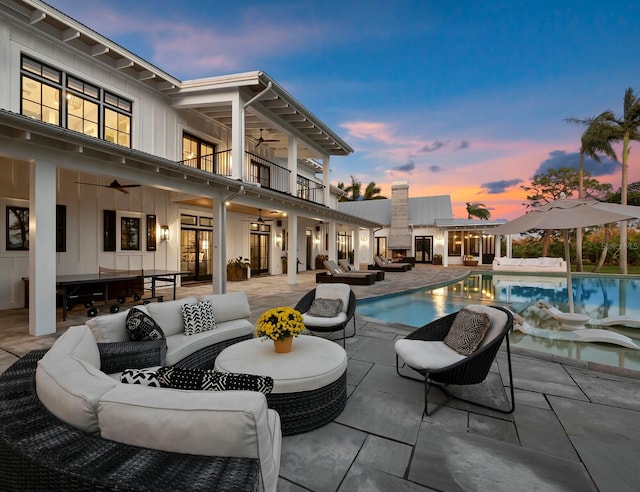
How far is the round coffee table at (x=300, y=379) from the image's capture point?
7.39 ft

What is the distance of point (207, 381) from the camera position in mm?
1488

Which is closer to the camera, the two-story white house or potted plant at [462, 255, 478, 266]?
the two-story white house

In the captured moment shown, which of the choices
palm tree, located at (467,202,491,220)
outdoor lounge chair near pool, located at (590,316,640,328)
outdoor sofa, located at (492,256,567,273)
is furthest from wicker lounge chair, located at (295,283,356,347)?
palm tree, located at (467,202,491,220)

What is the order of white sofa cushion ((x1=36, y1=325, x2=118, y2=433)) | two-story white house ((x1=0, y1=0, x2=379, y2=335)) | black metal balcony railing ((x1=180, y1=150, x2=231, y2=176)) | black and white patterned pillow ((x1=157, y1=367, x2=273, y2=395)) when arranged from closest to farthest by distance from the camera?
white sofa cushion ((x1=36, y1=325, x2=118, y2=433)) → black and white patterned pillow ((x1=157, y1=367, x2=273, y2=395)) → two-story white house ((x1=0, y1=0, x2=379, y2=335)) → black metal balcony railing ((x1=180, y1=150, x2=231, y2=176))

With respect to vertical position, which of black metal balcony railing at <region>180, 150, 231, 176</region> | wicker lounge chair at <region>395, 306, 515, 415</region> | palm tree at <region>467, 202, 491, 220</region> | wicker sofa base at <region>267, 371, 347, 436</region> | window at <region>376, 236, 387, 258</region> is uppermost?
palm tree at <region>467, 202, 491, 220</region>

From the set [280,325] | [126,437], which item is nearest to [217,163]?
[280,325]

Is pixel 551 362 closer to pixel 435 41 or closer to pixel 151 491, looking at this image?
pixel 151 491

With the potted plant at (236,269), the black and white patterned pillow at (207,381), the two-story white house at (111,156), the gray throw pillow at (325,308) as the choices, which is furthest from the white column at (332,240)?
the black and white patterned pillow at (207,381)

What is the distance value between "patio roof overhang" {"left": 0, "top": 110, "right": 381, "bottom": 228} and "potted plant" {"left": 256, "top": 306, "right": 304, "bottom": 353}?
411 centimetres

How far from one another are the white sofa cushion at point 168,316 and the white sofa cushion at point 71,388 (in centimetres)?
171

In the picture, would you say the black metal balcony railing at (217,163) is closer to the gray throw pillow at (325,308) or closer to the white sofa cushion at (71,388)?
the gray throw pillow at (325,308)

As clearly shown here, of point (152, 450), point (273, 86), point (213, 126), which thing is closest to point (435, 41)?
point (273, 86)

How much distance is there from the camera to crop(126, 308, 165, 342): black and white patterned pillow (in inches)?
112

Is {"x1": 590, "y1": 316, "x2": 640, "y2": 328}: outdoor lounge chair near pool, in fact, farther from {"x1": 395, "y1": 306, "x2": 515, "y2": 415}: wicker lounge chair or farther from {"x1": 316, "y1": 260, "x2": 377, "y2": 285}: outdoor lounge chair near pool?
{"x1": 316, "y1": 260, "x2": 377, "y2": 285}: outdoor lounge chair near pool
